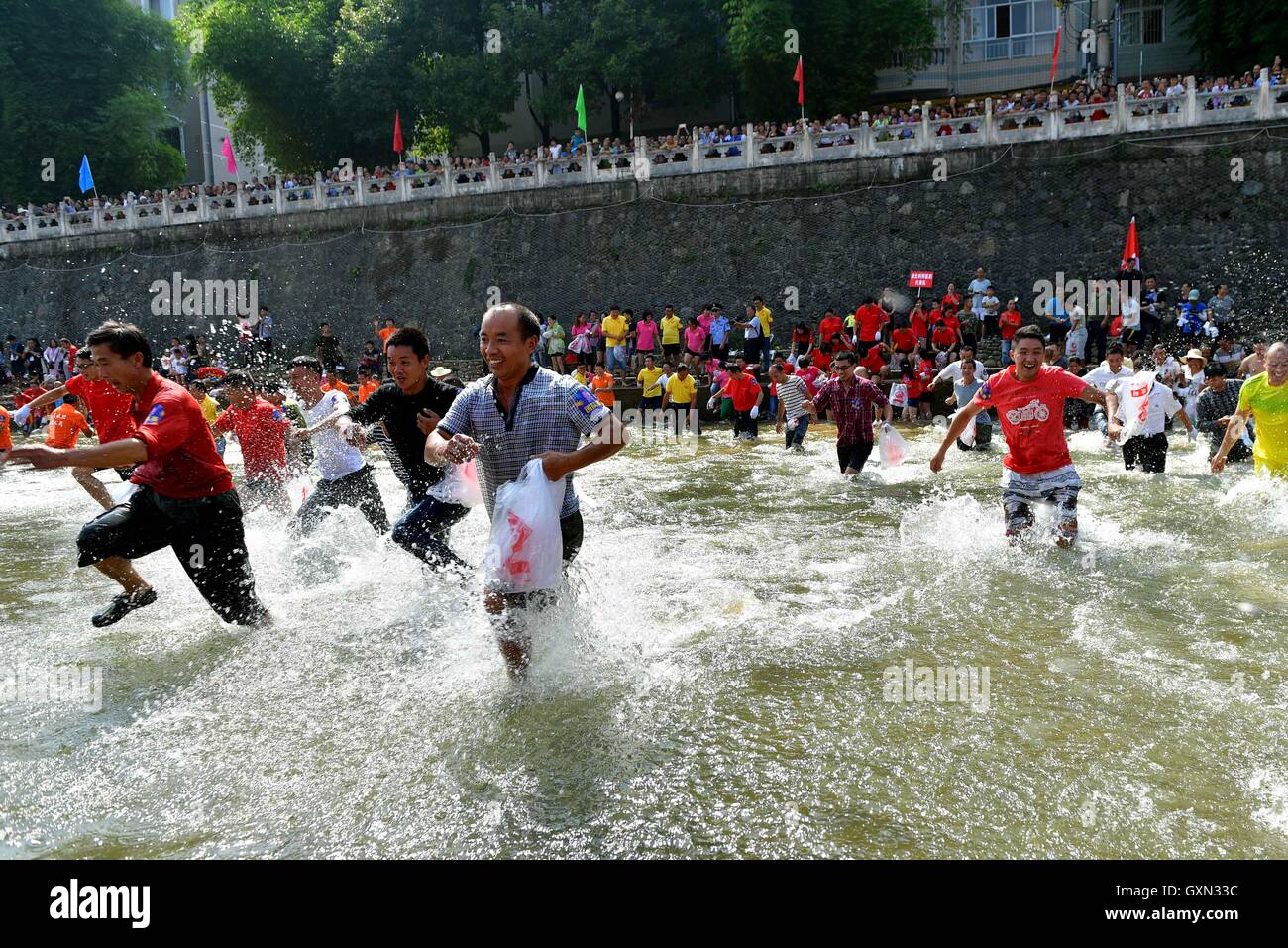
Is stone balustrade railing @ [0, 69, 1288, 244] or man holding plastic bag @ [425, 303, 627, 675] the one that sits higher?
stone balustrade railing @ [0, 69, 1288, 244]

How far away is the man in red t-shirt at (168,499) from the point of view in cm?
526

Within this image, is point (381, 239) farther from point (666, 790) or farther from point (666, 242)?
point (666, 790)

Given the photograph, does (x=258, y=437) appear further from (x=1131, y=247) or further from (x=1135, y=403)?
(x=1131, y=247)

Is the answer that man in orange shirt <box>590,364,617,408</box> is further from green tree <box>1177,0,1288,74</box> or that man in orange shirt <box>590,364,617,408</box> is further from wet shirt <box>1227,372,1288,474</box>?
green tree <box>1177,0,1288,74</box>

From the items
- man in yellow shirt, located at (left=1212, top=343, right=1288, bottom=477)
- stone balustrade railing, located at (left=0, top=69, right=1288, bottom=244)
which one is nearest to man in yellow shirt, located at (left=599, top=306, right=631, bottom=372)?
stone balustrade railing, located at (left=0, top=69, right=1288, bottom=244)

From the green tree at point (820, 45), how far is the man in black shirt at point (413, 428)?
24946mm

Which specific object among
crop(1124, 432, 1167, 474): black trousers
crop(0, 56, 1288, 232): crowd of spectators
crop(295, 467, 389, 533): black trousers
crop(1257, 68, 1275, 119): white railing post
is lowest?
crop(1124, 432, 1167, 474): black trousers

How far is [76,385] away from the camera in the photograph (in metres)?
8.97

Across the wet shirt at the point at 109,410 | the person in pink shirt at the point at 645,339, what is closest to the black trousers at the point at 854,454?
the wet shirt at the point at 109,410

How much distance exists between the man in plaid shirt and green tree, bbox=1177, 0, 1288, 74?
62.4ft

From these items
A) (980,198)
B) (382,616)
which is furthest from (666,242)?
(382,616)

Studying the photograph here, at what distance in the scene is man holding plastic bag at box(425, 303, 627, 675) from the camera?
446 centimetres

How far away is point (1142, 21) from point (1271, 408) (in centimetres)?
2647

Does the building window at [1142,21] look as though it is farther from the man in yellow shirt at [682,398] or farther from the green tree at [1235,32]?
the man in yellow shirt at [682,398]
